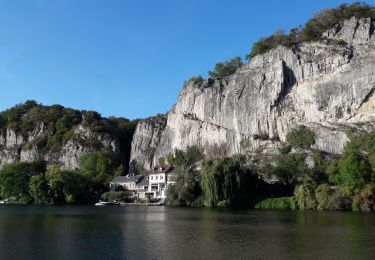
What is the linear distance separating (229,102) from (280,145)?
2077cm

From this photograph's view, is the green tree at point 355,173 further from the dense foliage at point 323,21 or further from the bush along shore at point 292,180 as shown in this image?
the dense foliage at point 323,21

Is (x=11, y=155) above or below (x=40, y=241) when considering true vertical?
above

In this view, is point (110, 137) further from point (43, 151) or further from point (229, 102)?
point (229, 102)

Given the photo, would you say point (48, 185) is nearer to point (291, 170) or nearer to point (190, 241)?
point (291, 170)

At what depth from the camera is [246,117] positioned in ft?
346

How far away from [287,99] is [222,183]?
111 ft

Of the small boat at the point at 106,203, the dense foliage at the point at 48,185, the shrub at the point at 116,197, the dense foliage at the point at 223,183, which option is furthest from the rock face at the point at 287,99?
the small boat at the point at 106,203

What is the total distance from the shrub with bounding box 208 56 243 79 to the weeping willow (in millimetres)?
62117

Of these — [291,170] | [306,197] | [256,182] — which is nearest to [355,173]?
[306,197]

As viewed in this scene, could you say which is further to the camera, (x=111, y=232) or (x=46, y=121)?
(x=46, y=121)

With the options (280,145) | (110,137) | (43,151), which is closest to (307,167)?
(280,145)

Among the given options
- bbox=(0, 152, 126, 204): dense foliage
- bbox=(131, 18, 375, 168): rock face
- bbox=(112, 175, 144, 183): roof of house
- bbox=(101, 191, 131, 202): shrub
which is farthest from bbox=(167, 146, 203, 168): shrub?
bbox=(0, 152, 126, 204): dense foliage

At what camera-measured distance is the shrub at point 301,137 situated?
9062 cm

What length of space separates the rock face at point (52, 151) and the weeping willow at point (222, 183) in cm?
6908
